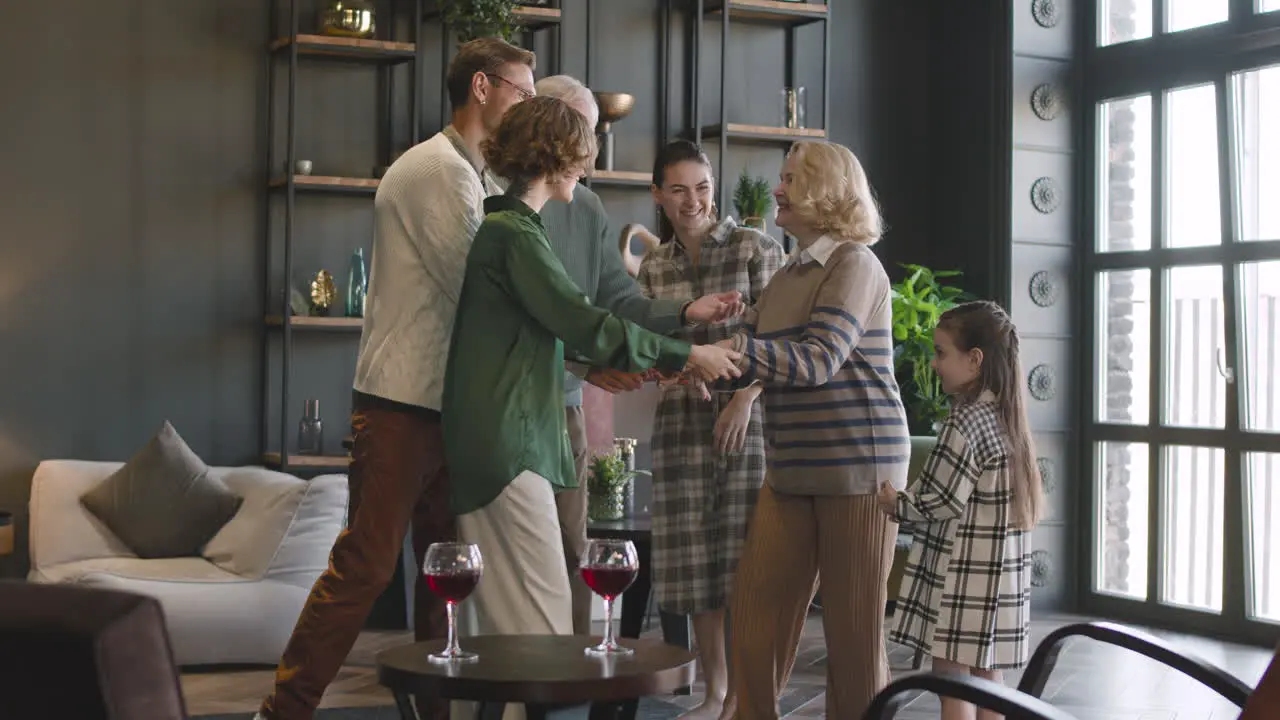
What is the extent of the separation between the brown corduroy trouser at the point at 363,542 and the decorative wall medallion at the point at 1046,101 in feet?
14.4

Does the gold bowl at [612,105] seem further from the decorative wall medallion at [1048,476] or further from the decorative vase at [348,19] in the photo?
the decorative wall medallion at [1048,476]

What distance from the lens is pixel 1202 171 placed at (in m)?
6.37

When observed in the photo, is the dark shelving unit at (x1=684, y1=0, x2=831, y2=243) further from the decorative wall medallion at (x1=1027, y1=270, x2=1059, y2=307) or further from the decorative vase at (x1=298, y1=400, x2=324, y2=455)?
the decorative vase at (x1=298, y1=400, x2=324, y2=455)

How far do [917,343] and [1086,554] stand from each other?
125 cm

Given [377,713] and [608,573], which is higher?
[608,573]

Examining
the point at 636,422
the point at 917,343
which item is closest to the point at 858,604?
the point at 636,422

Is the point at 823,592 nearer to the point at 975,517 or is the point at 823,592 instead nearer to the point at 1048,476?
the point at 975,517

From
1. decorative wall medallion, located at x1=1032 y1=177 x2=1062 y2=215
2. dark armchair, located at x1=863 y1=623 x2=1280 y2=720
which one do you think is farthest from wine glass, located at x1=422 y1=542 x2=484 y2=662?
decorative wall medallion, located at x1=1032 y1=177 x2=1062 y2=215

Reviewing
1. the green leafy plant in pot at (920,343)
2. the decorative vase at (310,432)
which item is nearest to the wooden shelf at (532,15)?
the decorative vase at (310,432)

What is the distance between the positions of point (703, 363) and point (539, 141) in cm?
54

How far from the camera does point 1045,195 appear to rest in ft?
22.3

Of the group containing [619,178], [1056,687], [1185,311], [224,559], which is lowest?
[1056,687]

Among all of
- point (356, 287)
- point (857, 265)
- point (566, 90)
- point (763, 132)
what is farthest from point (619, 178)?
point (857, 265)

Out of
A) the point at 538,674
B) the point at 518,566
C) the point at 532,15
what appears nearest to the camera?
the point at 538,674
